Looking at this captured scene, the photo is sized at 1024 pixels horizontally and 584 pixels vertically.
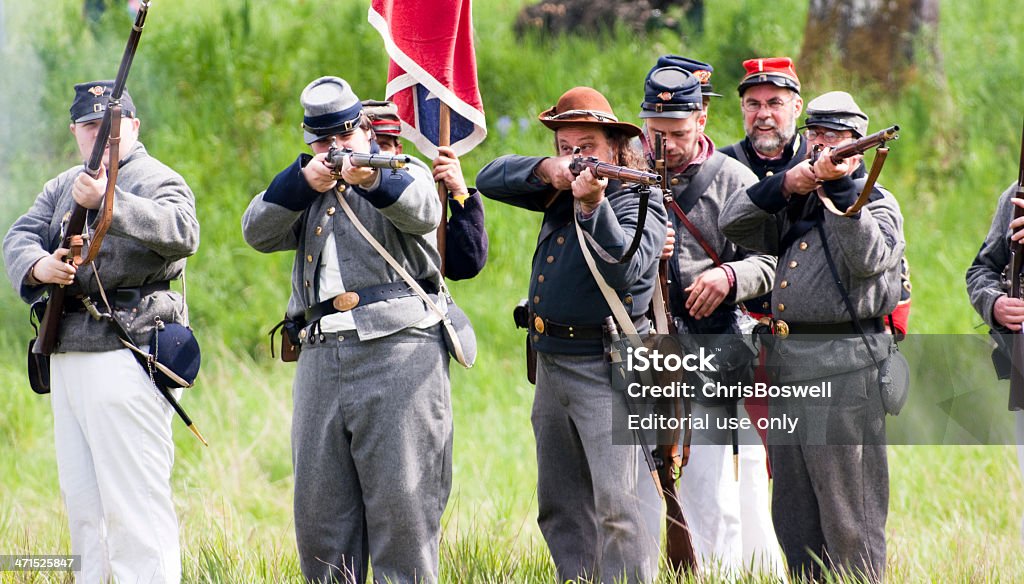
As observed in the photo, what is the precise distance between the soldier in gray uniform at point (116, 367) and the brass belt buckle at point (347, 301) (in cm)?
75

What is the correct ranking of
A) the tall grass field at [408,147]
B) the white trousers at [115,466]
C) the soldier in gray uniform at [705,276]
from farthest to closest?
the tall grass field at [408,147] → the soldier in gray uniform at [705,276] → the white trousers at [115,466]

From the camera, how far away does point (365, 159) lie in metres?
4.73

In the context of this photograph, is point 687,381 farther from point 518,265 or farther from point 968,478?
point 518,265

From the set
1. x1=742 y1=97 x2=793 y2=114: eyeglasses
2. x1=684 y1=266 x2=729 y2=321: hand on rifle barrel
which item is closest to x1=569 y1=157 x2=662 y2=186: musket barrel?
x1=684 y1=266 x2=729 y2=321: hand on rifle barrel

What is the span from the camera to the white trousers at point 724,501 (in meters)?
5.83

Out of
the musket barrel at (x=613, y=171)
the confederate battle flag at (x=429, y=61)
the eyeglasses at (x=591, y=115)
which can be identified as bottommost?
the musket barrel at (x=613, y=171)

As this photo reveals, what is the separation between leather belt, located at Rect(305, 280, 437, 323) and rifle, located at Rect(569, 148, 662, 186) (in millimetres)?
821

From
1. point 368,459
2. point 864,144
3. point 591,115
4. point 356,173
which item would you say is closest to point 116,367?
point 368,459

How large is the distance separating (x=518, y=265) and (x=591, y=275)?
5.29 meters

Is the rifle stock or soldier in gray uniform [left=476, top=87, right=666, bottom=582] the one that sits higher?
the rifle stock

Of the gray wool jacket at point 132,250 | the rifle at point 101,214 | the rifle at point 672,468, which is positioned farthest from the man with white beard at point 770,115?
the rifle at point 101,214

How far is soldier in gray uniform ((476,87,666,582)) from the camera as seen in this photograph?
16.8ft

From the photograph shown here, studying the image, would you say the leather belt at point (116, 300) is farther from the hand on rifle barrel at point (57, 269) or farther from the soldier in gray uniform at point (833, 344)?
the soldier in gray uniform at point (833, 344)

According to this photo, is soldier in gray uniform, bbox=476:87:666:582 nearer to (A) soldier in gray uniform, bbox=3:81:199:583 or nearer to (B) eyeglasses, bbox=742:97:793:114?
(B) eyeglasses, bbox=742:97:793:114
